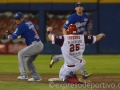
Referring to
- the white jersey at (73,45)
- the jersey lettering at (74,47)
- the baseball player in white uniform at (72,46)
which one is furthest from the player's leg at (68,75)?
the jersey lettering at (74,47)

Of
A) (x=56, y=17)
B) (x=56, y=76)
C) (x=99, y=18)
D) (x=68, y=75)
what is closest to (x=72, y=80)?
(x=68, y=75)

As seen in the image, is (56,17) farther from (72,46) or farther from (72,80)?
→ (72,46)

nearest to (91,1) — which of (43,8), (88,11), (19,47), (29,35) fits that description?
(88,11)

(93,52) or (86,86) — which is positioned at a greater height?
(86,86)

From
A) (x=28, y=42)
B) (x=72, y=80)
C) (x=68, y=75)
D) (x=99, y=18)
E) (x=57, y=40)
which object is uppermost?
(x=57, y=40)

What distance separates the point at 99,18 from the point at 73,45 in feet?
47.9

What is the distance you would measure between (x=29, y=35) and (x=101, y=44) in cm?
1362

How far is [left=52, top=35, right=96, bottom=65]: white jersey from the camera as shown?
12.8 m

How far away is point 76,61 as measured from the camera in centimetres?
1307

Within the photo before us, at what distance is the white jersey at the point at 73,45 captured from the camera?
12805mm

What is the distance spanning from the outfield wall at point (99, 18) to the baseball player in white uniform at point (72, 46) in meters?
14.0

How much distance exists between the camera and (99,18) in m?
27.3

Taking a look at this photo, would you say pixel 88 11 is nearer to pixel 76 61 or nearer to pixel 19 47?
pixel 19 47

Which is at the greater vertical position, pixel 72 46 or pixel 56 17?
pixel 72 46
